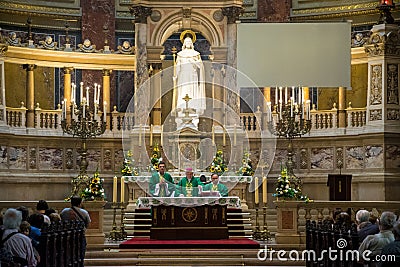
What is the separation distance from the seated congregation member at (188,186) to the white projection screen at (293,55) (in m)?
3.18

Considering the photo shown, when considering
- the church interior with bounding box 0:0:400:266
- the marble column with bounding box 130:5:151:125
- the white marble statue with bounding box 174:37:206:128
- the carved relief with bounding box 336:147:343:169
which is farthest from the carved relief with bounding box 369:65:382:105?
the marble column with bounding box 130:5:151:125

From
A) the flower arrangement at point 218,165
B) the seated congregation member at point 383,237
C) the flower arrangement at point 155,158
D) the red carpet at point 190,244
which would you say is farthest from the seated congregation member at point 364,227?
the flower arrangement at point 155,158

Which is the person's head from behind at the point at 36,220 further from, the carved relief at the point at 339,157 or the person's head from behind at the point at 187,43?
the carved relief at the point at 339,157

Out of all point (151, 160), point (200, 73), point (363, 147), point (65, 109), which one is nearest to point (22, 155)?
point (65, 109)

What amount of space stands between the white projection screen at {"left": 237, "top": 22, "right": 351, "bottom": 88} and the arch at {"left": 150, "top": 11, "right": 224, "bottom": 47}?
626 centimetres

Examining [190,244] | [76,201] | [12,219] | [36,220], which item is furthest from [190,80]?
[12,219]

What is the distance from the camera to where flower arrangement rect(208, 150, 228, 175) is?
23.9 m

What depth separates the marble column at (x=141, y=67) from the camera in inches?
1002

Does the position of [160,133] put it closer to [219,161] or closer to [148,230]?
[219,161]

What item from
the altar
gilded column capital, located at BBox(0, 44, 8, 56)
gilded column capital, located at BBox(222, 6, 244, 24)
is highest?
gilded column capital, located at BBox(222, 6, 244, 24)

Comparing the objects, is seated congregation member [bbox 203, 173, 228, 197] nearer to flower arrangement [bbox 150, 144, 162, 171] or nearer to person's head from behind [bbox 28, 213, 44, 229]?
flower arrangement [bbox 150, 144, 162, 171]

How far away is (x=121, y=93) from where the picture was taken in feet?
91.3

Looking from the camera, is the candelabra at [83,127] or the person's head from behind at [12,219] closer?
the person's head from behind at [12,219]

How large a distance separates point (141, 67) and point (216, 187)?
461cm
